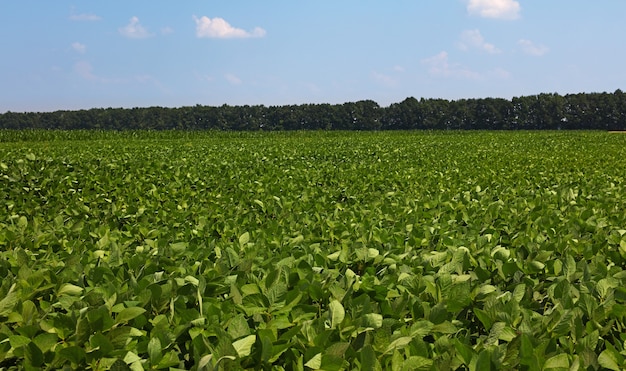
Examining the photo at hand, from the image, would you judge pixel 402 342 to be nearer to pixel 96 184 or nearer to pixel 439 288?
pixel 439 288

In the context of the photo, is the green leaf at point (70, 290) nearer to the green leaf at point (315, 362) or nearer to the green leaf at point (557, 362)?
the green leaf at point (315, 362)

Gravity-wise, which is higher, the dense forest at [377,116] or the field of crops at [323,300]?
the dense forest at [377,116]

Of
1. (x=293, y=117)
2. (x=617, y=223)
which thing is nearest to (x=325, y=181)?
(x=617, y=223)

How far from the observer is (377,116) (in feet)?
394

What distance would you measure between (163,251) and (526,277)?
2.05 metres

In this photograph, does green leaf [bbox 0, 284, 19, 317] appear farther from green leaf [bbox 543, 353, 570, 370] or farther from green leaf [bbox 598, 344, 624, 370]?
green leaf [bbox 598, 344, 624, 370]

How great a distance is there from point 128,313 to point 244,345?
53cm

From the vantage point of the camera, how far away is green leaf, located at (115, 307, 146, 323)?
1.78m

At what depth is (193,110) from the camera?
122m

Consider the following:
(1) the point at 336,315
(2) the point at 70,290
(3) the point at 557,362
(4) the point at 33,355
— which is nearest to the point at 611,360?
(3) the point at 557,362

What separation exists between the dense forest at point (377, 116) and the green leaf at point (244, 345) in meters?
118

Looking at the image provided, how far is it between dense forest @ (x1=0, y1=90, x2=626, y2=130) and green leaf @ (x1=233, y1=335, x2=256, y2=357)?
11817 cm

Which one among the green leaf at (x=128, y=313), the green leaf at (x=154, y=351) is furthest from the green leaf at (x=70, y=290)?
the green leaf at (x=154, y=351)

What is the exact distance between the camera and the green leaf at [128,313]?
1784 millimetres
